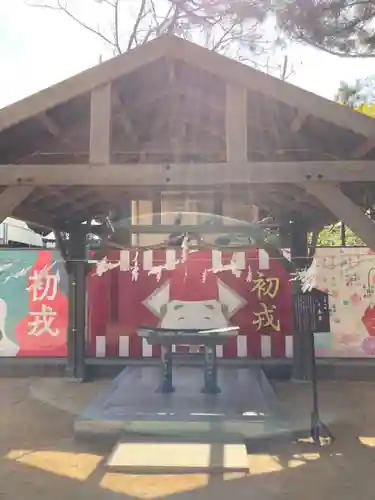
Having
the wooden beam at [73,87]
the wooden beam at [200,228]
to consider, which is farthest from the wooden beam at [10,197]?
the wooden beam at [200,228]

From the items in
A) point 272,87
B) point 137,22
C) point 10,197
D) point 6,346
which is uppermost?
point 137,22

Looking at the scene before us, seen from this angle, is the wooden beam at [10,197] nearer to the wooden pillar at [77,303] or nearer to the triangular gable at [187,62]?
the triangular gable at [187,62]

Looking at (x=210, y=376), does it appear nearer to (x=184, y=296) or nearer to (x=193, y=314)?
(x=193, y=314)

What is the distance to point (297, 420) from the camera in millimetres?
5914

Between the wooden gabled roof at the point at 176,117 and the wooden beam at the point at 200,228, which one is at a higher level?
the wooden gabled roof at the point at 176,117

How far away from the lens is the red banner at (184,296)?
864cm

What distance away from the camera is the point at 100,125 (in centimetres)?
397

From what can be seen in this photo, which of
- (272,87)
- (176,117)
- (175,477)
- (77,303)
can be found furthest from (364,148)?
(77,303)

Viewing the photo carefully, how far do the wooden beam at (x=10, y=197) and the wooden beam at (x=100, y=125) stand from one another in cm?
52

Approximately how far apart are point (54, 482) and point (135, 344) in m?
4.34

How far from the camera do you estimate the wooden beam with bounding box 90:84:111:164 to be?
3.94 metres

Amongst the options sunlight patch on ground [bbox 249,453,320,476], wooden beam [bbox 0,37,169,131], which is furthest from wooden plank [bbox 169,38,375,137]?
sunlight patch on ground [bbox 249,453,320,476]

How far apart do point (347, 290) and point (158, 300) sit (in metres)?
2.81

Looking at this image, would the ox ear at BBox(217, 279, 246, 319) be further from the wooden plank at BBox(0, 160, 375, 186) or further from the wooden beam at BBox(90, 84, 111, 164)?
the wooden beam at BBox(90, 84, 111, 164)
